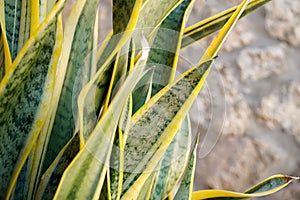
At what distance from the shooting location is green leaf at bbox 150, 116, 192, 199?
1.96 ft

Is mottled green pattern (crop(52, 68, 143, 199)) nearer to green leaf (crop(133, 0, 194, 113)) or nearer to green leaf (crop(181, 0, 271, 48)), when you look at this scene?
green leaf (crop(133, 0, 194, 113))

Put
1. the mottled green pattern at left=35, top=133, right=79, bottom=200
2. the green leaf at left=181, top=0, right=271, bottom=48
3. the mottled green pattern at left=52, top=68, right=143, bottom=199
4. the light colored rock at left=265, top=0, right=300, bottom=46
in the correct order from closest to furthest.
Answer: the mottled green pattern at left=52, top=68, right=143, bottom=199 < the mottled green pattern at left=35, top=133, right=79, bottom=200 < the green leaf at left=181, top=0, right=271, bottom=48 < the light colored rock at left=265, top=0, right=300, bottom=46

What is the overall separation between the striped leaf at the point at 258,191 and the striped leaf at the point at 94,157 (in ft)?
0.69

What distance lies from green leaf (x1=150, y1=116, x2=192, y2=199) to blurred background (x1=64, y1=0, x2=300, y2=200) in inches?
47.1

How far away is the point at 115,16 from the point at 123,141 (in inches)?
5.7

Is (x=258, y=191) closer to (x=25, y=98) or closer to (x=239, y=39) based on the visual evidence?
(x=25, y=98)

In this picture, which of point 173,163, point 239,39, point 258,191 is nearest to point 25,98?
point 173,163

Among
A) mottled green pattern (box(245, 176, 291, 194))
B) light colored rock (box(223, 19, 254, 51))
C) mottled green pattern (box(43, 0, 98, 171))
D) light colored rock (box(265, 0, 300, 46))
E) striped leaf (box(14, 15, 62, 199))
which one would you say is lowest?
striped leaf (box(14, 15, 62, 199))

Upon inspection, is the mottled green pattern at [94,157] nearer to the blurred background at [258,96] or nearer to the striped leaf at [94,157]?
the striped leaf at [94,157]

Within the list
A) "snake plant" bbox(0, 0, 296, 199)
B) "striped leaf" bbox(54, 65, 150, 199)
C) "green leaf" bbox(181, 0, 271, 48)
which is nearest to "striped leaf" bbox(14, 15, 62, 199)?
"snake plant" bbox(0, 0, 296, 199)

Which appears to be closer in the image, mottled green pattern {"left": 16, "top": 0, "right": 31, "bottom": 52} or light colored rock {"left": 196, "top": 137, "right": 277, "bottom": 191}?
mottled green pattern {"left": 16, "top": 0, "right": 31, "bottom": 52}

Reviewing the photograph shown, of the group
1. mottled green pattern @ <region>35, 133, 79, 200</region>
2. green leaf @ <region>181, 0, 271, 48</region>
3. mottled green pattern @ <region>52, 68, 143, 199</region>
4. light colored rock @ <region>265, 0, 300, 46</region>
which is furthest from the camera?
light colored rock @ <region>265, 0, 300, 46</region>

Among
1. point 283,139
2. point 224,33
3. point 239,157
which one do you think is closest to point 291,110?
point 283,139

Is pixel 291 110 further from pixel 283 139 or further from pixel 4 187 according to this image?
pixel 4 187
